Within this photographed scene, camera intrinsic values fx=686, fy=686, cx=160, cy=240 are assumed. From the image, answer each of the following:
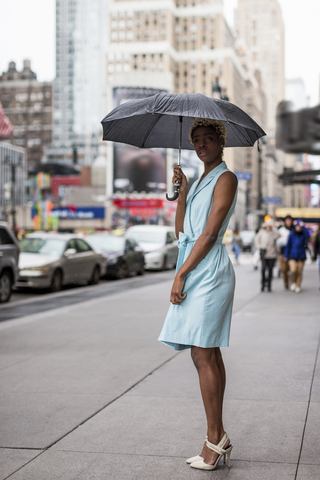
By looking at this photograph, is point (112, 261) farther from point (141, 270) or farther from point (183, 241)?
point (183, 241)

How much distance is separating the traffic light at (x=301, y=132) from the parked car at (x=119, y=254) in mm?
17927

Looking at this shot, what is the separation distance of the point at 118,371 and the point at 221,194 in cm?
325

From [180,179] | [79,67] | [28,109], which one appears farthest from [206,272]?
[79,67]

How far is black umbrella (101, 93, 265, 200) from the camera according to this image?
4.06 metres

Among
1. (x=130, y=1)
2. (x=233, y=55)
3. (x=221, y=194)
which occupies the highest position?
(x=130, y=1)

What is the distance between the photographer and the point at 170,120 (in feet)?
16.2

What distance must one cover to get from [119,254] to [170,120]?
16.8 meters

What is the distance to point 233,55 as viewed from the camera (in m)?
138

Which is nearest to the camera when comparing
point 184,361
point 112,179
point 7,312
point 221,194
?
point 221,194

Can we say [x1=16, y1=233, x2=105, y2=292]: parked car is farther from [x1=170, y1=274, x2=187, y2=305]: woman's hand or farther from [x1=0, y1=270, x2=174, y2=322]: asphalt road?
[x1=170, y1=274, x2=187, y2=305]: woman's hand

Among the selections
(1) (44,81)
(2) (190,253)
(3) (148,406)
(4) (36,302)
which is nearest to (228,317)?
(2) (190,253)

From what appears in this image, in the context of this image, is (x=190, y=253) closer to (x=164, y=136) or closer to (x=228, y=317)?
(x=228, y=317)

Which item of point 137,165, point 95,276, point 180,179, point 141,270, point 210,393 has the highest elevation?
point 137,165

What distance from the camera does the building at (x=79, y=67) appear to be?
186m
